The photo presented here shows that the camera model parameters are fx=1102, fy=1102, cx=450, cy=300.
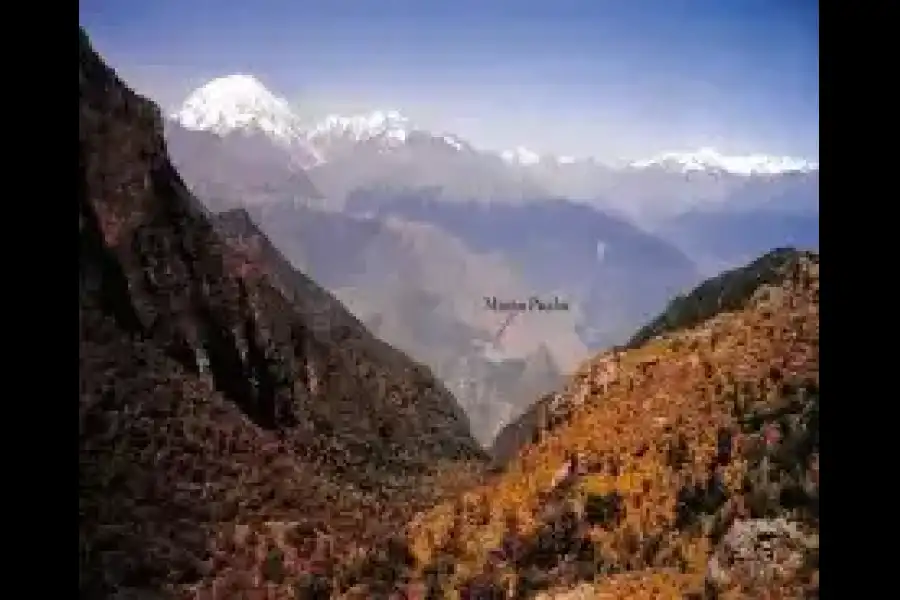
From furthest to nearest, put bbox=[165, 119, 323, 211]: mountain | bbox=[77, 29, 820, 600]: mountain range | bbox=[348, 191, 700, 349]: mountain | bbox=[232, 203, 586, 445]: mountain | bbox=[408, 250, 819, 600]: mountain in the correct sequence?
1. bbox=[165, 119, 323, 211]: mountain
2. bbox=[348, 191, 700, 349]: mountain
3. bbox=[232, 203, 586, 445]: mountain
4. bbox=[77, 29, 820, 600]: mountain range
5. bbox=[408, 250, 819, 600]: mountain

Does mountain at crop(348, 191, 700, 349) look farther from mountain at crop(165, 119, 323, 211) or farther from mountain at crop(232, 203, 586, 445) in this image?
mountain at crop(165, 119, 323, 211)

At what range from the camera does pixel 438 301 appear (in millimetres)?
40531

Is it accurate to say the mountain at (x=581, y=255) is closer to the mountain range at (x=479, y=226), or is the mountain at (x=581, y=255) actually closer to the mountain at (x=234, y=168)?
the mountain range at (x=479, y=226)

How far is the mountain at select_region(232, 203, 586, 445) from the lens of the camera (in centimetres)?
1916

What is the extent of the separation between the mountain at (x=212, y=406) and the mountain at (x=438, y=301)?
56.9 inches

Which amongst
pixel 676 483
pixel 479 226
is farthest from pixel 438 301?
pixel 676 483

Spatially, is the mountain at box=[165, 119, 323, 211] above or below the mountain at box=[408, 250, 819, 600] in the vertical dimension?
above

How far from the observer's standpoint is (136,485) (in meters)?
16.8

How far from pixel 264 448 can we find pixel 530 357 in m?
5.96

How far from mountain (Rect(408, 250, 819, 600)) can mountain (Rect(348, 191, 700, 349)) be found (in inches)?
84.5

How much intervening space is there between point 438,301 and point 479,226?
141 inches
